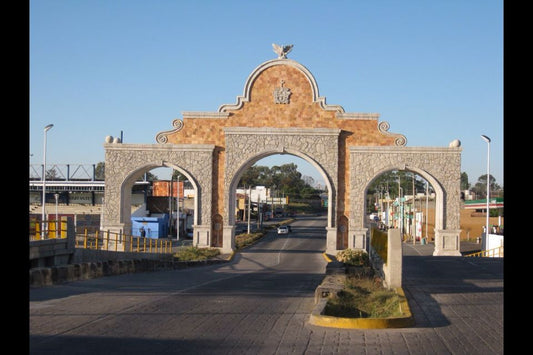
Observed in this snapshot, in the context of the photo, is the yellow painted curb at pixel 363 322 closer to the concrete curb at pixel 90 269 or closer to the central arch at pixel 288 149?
the concrete curb at pixel 90 269

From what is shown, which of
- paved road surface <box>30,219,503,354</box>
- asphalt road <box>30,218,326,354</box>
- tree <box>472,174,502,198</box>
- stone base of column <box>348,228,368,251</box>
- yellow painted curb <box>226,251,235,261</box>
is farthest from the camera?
tree <box>472,174,502,198</box>

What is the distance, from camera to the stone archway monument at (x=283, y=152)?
3497 cm

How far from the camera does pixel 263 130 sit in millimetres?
35250

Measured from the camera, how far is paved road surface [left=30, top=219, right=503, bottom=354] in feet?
30.0

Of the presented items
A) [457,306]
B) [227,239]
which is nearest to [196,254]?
[227,239]

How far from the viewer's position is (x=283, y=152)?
35344 millimetres

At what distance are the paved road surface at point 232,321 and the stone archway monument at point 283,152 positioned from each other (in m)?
16.3

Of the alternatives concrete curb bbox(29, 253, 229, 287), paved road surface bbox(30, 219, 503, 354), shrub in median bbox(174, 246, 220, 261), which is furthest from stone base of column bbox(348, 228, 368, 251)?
paved road surface bbox(30, 219, 503, 354)

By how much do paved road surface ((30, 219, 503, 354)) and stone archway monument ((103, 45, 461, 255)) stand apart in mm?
16263

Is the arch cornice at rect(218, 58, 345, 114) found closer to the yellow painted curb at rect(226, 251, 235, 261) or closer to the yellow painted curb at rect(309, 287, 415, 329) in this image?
the yellow painted curb at rect(226, 251, 235, 261)

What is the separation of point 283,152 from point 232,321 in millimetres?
24285
